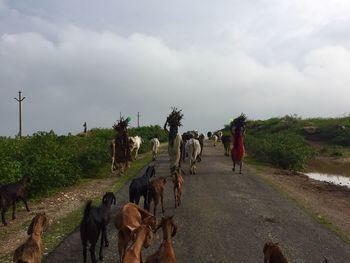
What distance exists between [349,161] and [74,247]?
106ft

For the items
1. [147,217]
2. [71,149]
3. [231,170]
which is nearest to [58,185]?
[71,149]

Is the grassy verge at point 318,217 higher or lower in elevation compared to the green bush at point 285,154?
lower

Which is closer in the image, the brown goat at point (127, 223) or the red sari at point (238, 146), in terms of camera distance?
the brown goat at point (127, 223)

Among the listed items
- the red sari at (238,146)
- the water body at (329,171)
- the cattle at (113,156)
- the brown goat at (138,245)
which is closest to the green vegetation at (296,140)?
the water body at (329,171)

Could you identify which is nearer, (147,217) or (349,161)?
(147,217)

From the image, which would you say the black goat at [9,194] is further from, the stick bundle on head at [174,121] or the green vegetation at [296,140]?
the green vegetation at [296,140]

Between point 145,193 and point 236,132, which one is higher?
point 236,132

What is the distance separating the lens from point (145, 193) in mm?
11969

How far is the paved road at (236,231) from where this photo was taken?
30.9 feet

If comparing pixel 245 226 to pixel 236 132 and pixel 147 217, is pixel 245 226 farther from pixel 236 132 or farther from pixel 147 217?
pixel 236 132

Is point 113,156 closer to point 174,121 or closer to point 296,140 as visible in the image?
point 174,121

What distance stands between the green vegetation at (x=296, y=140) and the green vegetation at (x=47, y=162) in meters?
11.8

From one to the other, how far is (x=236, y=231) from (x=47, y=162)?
928 cm

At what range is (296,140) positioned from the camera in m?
34.3
